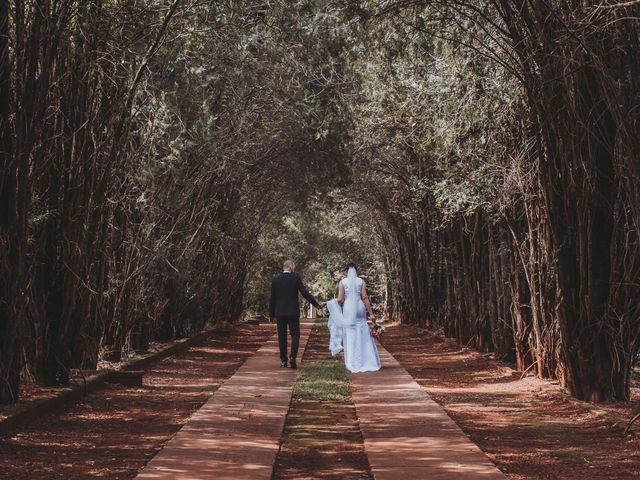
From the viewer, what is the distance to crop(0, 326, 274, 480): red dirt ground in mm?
6488

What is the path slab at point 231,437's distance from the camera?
620cm

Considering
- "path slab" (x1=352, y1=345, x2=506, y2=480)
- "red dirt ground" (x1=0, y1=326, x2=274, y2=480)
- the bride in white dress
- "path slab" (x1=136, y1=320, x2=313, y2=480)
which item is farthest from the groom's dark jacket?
"path slab" (x1=352, y1=345, x2=506, y2=480)

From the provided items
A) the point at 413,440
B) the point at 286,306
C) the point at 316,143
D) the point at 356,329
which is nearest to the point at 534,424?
the point at 413,440

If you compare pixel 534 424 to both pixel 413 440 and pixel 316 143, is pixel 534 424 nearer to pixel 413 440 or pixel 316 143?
pixel 413 440

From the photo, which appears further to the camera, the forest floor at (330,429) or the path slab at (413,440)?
the forest floor at (330,429)

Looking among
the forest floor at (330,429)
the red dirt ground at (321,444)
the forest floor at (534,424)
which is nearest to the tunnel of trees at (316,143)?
the forest floor at (534,424)

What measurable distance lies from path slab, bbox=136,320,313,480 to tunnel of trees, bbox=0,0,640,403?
1.81 m

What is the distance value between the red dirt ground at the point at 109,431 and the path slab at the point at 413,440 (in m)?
1.73

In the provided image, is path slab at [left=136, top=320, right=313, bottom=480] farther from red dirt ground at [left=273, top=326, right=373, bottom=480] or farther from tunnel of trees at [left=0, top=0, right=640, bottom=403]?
tunnel of trees at [left=0, top=0, right=640, bottom=403]

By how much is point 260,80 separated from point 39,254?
299 inches

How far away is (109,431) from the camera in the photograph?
8.30 metres

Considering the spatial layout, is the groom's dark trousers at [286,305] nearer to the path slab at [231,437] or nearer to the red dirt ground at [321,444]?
the path slab at [231,437]

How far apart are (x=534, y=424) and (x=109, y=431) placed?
3.93 metres

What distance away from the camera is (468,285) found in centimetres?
1856
